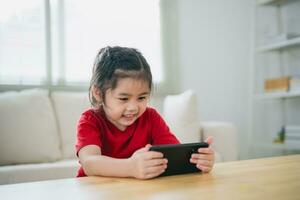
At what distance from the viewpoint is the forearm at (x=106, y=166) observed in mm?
831

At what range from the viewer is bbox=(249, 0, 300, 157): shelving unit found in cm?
312

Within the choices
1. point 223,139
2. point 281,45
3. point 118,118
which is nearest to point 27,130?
point 223,139

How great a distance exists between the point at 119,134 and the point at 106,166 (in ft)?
1.00

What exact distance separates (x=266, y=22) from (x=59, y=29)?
1847mm

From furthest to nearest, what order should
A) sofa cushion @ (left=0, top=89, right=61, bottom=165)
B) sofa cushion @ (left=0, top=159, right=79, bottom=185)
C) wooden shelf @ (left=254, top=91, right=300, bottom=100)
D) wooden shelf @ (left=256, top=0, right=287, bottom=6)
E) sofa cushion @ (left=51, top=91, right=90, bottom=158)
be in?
wooden shelf @ (left=256, top=0, right=287, bottom=6) → wooden shelf @ (left=254, top=91, right=300, bottom=100) → sofa cushion @ (left=51, top=91, right=90, bottom=158) → sofa cushion @ (left=0, top=89, right=61, bottom=165) → sofa cushion @ (left=0, top=159, right=79, bottom=185)

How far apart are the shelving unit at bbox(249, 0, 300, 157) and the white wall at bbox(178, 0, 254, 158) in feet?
0.29

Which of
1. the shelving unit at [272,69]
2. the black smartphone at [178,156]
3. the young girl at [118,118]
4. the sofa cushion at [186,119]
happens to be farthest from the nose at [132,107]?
the shelving unit at [272,69]

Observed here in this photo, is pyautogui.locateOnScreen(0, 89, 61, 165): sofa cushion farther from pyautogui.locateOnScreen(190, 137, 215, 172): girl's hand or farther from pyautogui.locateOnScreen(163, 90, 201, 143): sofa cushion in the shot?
pyautogui.locateOnScreen(190, 137, 215, 172): girl's hand

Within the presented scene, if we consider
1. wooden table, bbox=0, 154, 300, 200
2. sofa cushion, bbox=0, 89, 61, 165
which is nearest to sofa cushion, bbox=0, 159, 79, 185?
sofa cushion, bbox=0, 89, 61, 165

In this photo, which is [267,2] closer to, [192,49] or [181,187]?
[192,49]

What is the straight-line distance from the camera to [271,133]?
337cm

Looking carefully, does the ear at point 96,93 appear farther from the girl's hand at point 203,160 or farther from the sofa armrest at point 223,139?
the sofa armrest at point 223,139

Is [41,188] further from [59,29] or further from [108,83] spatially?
[59,29]

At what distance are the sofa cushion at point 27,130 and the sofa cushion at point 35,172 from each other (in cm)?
25
